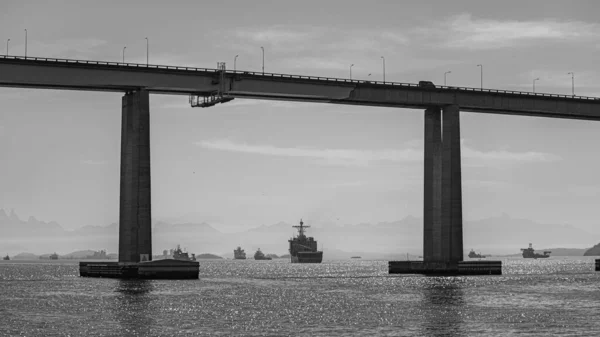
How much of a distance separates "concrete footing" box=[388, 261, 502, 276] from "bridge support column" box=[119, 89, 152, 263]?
40.9 metres

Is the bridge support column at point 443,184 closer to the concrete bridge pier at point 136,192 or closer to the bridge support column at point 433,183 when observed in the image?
the bridge support column at point 433,183

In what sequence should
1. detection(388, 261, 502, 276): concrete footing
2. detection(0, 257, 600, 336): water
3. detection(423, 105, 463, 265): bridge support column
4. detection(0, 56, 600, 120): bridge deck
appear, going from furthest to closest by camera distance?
detection(388, 261, 502, 276): concrete footing
detection(423, 105, 463, 265): bridge support column
detection(0, 56, 600, 120): bridge deck
detection(0, 257, 600, 336): water

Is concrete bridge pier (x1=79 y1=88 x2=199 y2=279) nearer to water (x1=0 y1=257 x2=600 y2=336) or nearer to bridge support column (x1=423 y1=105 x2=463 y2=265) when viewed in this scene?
water (x1=0 y1=257 x2=600 y2=336)

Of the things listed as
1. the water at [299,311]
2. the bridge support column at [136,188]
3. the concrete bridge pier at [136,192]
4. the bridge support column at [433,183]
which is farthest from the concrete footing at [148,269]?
the bridge support column at [433,183]

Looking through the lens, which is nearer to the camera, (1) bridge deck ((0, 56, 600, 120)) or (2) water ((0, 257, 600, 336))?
(2) water ((0, 257, 600, 336))

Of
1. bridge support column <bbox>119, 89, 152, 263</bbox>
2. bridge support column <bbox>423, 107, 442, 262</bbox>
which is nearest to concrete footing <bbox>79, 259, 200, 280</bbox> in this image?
bridge support column <bbox>119, 89, 152, 263</bbox>

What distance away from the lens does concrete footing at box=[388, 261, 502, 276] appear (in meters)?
140

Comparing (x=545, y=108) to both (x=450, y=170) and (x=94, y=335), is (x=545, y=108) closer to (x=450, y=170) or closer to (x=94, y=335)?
(x=450, y=170)

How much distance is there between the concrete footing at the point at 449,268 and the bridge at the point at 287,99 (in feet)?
1.02

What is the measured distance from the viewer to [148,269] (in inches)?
4727

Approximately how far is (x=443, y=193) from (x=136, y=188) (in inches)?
1661

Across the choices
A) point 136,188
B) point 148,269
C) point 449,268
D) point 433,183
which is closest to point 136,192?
point 136,188

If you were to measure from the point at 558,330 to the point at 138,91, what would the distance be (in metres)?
67.4

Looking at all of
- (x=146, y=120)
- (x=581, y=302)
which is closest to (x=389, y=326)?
(x=581, y=302)
